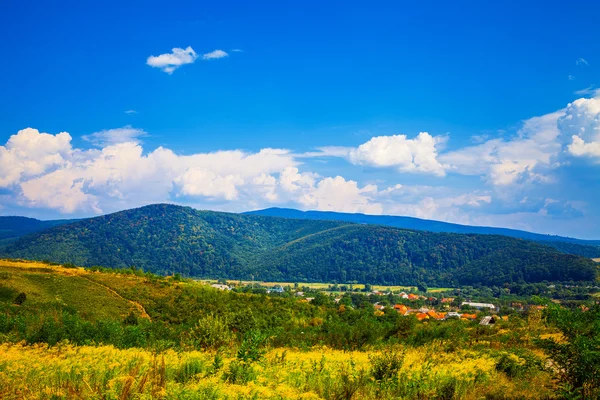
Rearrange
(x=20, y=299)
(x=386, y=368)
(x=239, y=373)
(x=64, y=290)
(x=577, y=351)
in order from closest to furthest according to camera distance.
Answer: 1. (x=577, y=351)
2. (x=239, y=373)
3. (x=386, y=368)
4. (x=20, y=299)
5. (x=64, y=290)

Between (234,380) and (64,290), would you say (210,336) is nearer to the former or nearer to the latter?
(234,380)

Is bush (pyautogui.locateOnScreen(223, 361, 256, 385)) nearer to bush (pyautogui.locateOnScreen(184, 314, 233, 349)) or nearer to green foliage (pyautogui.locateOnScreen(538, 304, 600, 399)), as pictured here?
green foliage (pyautogui.locateOnScreen(538, 304, 600, 399))

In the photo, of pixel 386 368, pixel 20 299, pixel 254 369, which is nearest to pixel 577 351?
pixel 386 368

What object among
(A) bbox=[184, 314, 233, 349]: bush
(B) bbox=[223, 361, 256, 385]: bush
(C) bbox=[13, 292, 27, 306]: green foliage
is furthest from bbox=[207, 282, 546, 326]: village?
(C) bbox=[13, 292, 27, 306]: green foliage

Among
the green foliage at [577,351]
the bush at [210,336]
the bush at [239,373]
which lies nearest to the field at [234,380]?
the bush at [239,373]

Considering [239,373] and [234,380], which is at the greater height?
[239,373]

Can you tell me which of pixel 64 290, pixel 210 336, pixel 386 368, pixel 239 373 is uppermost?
pixel 239 373

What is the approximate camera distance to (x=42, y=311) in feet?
99.0

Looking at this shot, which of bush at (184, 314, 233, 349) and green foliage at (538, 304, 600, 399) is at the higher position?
green foliage at (538, 304, 600, 399)

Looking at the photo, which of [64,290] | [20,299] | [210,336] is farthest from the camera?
[64,290]

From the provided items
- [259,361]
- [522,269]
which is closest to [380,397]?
[259,361]

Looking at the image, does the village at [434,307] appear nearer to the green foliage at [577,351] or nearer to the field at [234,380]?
the field at [234,380]

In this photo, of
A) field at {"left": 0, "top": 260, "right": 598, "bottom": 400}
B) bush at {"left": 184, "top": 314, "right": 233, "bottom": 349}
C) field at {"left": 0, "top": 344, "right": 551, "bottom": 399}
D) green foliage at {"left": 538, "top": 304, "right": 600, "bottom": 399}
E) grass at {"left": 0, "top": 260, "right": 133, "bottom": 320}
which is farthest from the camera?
grass at {"left": 0, "top": 260, "right": 133, "bottom": 320}

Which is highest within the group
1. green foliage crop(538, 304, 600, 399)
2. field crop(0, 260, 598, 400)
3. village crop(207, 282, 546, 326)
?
green foliage crop(538, 304, 600, 399)
